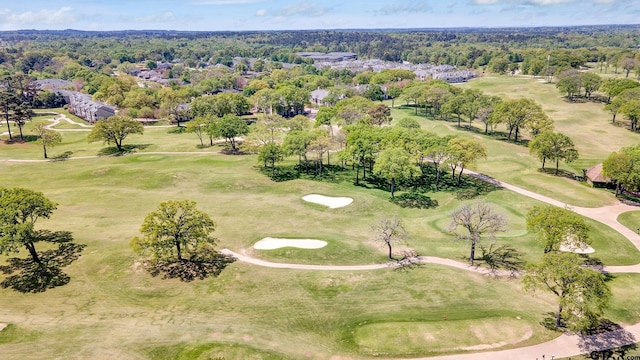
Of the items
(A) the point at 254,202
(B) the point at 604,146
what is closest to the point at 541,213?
(A) the point at 254,202

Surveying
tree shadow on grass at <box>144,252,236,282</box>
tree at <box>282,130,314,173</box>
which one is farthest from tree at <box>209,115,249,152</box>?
tree shadow on grass at <box>144,252,236,282</box>

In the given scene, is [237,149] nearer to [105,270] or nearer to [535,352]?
[105,270]

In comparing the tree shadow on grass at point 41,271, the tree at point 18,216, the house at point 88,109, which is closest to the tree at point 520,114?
the tree shadow on grass at point 41,271

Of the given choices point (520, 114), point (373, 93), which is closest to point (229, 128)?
point (520, 114)

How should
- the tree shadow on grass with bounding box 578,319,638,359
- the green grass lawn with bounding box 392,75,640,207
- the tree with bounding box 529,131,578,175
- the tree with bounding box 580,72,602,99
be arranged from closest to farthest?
the tree shadow on grass with bounding box 578,319,638,359 < the green grass lawn with bounding box 392,75,640,207 < the tree with bounding box 529,131,578,175 < the tree with bounding box 580,72,602,99

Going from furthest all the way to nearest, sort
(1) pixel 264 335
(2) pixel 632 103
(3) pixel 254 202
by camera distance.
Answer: (2) pixel 632 103, (3) pixel 254 202, (1) pixel 264 335

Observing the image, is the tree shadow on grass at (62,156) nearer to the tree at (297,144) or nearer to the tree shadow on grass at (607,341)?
the tree at (297,144)

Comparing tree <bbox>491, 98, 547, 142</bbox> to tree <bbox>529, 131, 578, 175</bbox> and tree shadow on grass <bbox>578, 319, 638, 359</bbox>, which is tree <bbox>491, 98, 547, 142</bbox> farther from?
tree shadow on grass <bbox>578, 319, 638, 359</bbox>
